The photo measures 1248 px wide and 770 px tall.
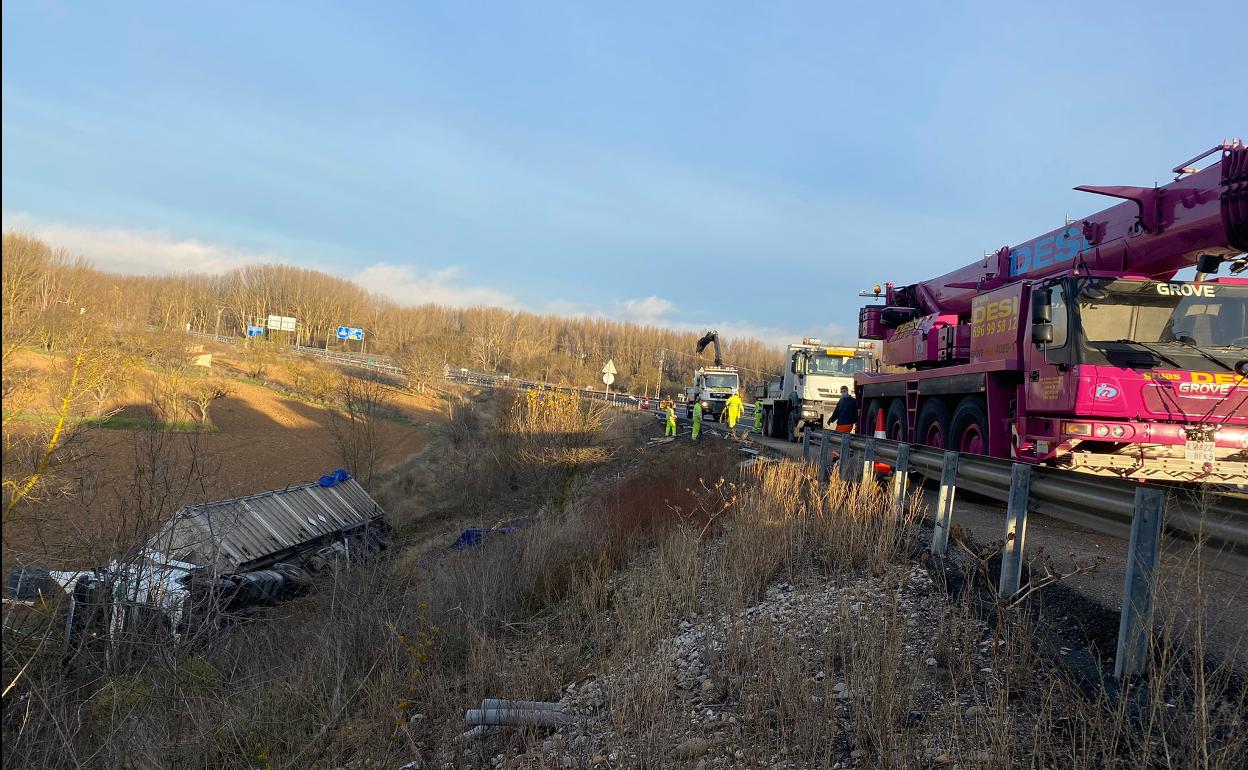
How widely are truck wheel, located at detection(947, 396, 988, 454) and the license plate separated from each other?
233cm

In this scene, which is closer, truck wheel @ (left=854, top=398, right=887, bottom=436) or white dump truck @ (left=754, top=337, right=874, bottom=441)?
truck wheel @ (left=854, top=398, right=887, bottom=436)

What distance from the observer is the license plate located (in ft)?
27.5

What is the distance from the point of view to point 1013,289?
1063 cm

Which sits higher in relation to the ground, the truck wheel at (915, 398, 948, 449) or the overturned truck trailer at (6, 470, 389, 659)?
the truck wheel at (915, 398, 948, 449)

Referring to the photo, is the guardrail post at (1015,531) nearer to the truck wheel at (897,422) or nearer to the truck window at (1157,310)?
the truck window at (1157,310)

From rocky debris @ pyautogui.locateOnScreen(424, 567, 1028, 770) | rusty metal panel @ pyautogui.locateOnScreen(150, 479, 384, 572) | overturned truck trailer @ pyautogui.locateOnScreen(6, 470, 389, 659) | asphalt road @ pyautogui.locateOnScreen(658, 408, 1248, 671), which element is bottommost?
rusty metal panel @ pyautogui.locateOnScreen(150, 479, 384, 572)

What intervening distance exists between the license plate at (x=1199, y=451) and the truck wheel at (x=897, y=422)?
4985mm

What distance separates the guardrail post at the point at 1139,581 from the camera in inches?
154

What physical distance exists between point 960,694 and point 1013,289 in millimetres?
7761

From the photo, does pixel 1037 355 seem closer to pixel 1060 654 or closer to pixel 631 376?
pixel 1060 654

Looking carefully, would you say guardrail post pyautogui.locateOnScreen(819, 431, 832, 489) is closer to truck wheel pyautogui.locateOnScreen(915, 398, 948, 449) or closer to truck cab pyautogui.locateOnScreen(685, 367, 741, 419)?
truck wheel pyautogui.locateOnScreen(915, 398, 948, 449)

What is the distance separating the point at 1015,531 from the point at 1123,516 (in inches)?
33.9

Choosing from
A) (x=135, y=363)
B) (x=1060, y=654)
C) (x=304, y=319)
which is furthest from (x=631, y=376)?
(x=1060, y=654)

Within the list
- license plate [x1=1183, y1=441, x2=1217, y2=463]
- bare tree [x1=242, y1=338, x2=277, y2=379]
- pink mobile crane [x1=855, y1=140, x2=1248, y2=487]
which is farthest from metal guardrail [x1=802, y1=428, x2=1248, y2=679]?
bare tree [x1=242, y1=338, x2=277, y2=379]
